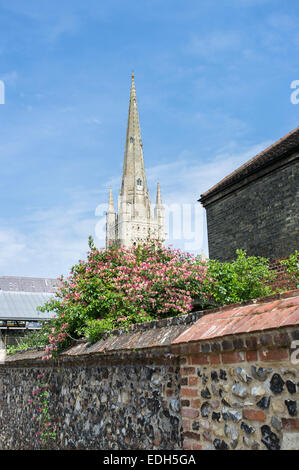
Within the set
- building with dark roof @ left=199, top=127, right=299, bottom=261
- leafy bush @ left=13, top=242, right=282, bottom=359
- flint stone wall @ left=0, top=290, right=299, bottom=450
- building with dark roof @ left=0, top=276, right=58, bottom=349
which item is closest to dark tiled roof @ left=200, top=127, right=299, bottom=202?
building with dark roof @ left=199, top=127, right=299, bottom=261

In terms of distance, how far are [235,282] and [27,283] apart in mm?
Result: 45714

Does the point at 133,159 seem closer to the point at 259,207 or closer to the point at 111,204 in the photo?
the point at 111,204

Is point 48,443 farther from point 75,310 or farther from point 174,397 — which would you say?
point 174,397

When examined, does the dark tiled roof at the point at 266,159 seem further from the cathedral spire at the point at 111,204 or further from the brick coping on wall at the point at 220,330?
the cathedral spire at the point at 111,204

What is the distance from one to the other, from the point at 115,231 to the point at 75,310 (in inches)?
3494

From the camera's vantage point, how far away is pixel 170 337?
488 cm

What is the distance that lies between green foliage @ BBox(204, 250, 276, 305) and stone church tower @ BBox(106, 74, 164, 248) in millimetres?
77629

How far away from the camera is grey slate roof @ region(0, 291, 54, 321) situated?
25.8 metres

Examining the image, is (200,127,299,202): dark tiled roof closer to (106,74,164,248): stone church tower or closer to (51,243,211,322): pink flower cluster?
(51,243,211,322): pink flower cluster

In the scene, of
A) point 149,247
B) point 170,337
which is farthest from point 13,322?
point 170,337

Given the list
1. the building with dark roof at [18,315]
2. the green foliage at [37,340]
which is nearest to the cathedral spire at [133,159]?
the building with dark roof at [18,315]

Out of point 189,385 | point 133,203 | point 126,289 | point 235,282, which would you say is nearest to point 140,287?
point 126,289

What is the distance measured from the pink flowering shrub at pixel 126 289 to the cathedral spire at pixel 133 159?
82108 millimetres

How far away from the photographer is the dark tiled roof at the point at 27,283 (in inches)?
2026
